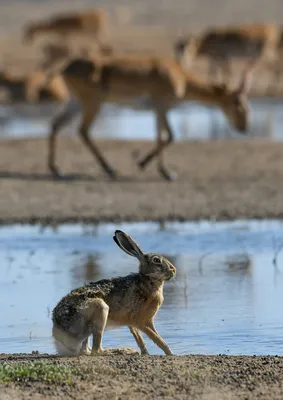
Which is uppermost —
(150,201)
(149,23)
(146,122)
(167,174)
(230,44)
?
(150,201)

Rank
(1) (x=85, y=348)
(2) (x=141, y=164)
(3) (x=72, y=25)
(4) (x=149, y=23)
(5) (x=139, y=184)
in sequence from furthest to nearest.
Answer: (4) (x=149, y=23) → (3) (x=72, y=25) → (2) (x=141, y=164) → (5) (x=139, y=184) → (1) (x=85, y=348)

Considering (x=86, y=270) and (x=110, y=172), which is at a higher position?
(x=86, y=270)

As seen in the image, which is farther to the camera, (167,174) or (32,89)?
(32,89)

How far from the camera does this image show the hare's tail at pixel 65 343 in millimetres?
6289

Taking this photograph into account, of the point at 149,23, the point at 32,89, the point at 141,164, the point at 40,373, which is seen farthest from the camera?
the point at 149,23

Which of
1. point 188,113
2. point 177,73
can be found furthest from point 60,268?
point 188,113

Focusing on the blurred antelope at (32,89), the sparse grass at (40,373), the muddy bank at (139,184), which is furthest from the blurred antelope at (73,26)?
the sparse grass at (40,373)

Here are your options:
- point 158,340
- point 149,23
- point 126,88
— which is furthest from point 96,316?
point 149,23

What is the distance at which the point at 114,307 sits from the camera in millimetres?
6496

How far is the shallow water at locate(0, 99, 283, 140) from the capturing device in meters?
20.2

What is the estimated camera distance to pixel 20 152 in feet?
54.2

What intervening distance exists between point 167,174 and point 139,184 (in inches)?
20.4

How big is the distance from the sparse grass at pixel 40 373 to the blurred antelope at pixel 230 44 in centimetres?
1761

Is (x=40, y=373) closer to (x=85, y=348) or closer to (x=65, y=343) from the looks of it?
(x=65, y=343)
